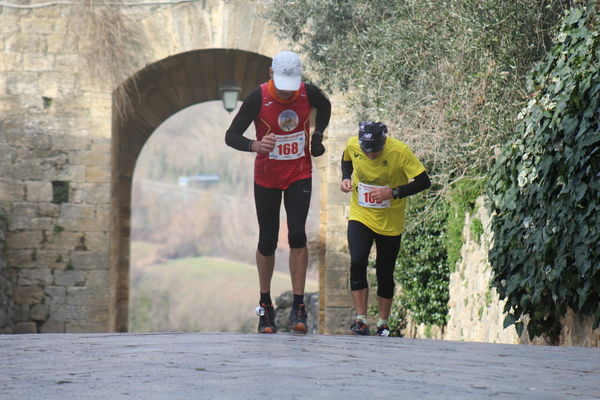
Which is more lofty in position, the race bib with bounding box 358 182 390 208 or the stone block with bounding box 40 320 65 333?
the race bib with bounding box 358 182 390 208

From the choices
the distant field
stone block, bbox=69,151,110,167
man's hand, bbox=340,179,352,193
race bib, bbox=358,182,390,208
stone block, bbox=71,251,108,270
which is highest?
stone block, bbox=69,151,110,167

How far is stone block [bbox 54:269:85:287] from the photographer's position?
12445 millimetres

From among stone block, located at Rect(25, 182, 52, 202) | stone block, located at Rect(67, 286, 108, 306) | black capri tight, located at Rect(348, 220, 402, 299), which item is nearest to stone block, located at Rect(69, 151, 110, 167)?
stone block, located at Rect(25, 182, 52, 202)

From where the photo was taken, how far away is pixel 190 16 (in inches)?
498

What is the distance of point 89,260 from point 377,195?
6851 millimetres

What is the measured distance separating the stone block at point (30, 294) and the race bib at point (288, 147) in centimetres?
720

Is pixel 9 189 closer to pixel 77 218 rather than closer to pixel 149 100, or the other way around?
pixel 77 218

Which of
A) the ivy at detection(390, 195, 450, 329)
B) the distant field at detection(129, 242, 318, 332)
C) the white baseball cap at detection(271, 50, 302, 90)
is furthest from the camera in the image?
the distant field at detection(129, 242, 318, 332)

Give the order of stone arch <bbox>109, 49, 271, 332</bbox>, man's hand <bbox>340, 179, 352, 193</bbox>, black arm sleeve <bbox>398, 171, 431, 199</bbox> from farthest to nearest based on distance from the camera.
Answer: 1. stone arch <bbox>109, 49, 271, 332</bbox>
2. man's hand <bbox>340, 179, 352, 193</bbox>
3. black arm sleeve <bbox>398, 171, 431, 199</bbox>

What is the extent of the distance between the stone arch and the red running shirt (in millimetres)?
6872

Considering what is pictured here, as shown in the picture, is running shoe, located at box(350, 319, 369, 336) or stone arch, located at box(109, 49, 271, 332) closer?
running shoe, located at box(350, 319, 369, 336)

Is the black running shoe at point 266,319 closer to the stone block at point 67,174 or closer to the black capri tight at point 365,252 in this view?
the black capri tight at point 365,252

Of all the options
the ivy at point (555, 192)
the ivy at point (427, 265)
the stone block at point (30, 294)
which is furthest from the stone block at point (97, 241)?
the ivy at point (555, 192)

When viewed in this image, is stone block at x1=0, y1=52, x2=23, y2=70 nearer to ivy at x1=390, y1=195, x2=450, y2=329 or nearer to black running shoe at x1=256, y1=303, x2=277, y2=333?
ivy at x1=390, y1=195, x2=450, y2=329
